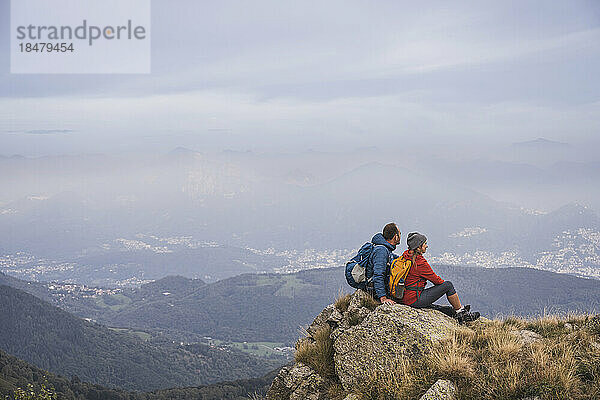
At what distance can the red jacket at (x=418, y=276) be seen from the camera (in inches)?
465

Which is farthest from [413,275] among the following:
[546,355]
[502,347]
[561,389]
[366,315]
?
[561,389]

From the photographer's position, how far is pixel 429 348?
33.7 ft

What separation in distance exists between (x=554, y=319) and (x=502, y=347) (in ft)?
16.3

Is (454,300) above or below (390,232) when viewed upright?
below

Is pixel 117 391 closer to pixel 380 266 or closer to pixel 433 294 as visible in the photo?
pixel 380 266

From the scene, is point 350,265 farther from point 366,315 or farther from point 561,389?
point 561,389

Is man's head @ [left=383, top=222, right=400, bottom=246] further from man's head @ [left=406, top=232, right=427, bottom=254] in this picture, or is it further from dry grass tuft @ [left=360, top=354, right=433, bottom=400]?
dry grass tuft @ [left=360, top=354, right=433, bottom=400]

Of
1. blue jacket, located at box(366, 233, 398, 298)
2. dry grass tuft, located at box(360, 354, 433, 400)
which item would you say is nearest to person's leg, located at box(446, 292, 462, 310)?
blue jacket, located at box(366, 233, 398, 298)

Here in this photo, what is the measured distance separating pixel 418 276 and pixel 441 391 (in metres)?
3.59

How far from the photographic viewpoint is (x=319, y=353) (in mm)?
12781

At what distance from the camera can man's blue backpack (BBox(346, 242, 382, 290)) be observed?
510 inches

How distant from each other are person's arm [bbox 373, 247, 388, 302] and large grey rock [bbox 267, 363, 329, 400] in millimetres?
2852

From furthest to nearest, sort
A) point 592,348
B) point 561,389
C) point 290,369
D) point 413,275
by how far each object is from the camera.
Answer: point 290,369 < point 413,275 < point 592,348 < point 561,389

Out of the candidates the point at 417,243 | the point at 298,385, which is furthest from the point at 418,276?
the point at 298,385
